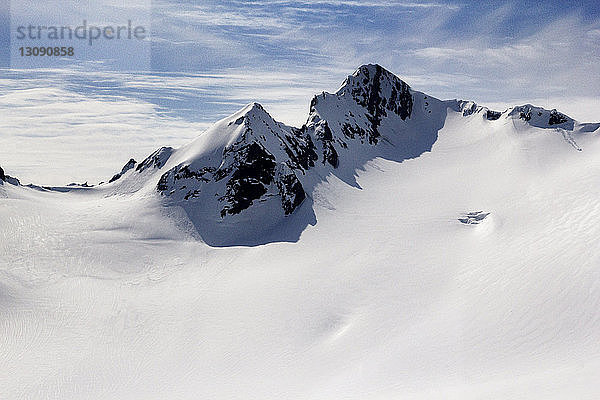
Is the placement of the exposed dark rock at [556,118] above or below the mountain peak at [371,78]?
below

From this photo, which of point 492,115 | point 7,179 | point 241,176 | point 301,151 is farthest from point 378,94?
point 7,179

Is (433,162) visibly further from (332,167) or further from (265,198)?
(265,198)

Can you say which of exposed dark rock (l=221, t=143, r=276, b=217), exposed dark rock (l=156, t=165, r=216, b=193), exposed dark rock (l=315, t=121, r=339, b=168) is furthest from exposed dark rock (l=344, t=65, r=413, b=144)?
exposed dark rock (l=156, t=165, r=216, b=193)

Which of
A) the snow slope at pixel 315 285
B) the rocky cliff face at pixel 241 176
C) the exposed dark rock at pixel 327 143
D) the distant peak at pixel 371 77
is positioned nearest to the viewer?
the snow slope at pixel 315 285

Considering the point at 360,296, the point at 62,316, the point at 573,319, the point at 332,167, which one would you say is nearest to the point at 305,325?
the point at 360,296

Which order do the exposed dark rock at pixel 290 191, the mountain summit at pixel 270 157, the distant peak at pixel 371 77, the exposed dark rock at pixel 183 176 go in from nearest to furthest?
the mountain summit at pixel 270 157 < the exposed dark rock at pixel 290 191 < the exposed dark rock at pixel 183 176 < the distant peak at pixel 371 77

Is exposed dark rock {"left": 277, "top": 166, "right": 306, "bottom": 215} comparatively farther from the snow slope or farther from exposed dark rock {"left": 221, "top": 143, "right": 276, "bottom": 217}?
exposed dark rock {"left": 221, "top": 143, "right": 276, "bottom": 217}

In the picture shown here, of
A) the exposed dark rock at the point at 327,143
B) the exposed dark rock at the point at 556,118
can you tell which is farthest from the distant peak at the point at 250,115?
the exposed dark rock at the point at 556,118

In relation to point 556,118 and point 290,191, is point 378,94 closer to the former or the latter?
point 556,118

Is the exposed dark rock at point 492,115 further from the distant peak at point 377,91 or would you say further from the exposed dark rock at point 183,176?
the exposed dark rock at point 183,176
